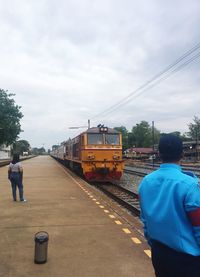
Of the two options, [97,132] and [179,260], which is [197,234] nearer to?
[179,260]

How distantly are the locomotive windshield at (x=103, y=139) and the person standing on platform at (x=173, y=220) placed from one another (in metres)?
22.4

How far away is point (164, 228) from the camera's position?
3.16 m

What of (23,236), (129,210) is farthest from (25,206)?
(23,236)

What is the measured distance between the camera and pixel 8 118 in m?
75.0

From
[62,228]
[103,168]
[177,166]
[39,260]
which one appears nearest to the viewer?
[177,166]

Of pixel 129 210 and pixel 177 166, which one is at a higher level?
pixel 177 166

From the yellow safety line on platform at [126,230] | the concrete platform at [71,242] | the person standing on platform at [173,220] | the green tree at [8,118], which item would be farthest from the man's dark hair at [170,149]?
the green tree at [8,118]

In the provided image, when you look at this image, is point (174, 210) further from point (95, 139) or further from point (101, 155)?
point (95, 139)

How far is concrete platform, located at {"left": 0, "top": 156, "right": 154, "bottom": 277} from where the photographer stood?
659cm

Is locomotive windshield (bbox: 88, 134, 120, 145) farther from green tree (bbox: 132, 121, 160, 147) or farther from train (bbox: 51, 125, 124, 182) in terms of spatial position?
green tree (bbox: 132, 121, 160, 147)

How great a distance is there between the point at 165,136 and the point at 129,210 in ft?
36.5

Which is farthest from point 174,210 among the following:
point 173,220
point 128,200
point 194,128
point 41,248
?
point 194,128

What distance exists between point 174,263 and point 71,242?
561 centimetres

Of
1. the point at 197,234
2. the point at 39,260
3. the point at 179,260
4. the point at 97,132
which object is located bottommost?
the point at 39,260
